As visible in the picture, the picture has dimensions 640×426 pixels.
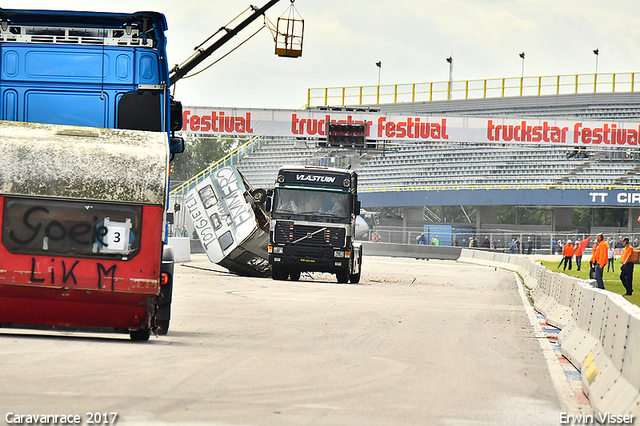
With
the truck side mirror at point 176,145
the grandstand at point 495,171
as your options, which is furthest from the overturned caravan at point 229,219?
the grandstand at point 495,171

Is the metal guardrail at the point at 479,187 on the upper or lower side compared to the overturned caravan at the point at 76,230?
upper

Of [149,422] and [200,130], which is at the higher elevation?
[200,130]

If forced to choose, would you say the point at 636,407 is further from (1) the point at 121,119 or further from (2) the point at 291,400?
(1) the point at 121,119

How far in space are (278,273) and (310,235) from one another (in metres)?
1.65

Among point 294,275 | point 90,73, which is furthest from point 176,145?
point 294,275

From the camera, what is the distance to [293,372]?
7.99m

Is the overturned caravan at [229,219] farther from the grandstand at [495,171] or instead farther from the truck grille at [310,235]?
the grandstand at [495,171]

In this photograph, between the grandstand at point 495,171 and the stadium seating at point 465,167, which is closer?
the grandstand at point 495,171

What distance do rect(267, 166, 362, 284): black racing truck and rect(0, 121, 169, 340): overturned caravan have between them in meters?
15.1

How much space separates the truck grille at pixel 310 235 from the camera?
931 inches

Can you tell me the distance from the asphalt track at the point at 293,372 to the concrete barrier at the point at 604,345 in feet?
1.09

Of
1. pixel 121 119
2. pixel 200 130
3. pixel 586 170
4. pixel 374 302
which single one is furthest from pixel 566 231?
pixel 121 119

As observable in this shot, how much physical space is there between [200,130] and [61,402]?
3772 centimetres

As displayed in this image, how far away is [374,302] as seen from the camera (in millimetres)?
17391
